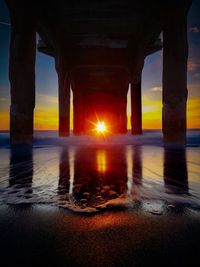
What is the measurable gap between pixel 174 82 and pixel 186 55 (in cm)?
97

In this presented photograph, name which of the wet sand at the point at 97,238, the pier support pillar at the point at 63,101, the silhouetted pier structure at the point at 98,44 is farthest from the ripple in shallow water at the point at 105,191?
the pier support pillar at the point at 63,101

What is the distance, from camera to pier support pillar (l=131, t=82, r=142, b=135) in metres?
12.5

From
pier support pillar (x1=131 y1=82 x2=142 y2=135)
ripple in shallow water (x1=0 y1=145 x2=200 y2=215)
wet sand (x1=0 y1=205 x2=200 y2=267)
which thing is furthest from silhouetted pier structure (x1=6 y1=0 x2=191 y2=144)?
wet sand (x1=0 y1=205 x2=200 y2=267)

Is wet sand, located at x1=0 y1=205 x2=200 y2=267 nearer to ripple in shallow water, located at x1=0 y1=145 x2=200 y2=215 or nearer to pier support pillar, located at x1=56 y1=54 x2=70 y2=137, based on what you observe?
→ ripple in shallow water, located at x1=0 y1=145 x2=200 y2=215

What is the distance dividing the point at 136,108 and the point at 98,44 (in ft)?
14.7

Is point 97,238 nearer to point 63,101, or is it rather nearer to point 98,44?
point 98,44

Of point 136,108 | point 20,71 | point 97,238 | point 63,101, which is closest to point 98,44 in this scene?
point 63,101

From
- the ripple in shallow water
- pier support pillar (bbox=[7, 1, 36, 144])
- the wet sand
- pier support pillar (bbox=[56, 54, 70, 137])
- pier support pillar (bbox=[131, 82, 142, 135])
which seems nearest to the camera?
the wet sand

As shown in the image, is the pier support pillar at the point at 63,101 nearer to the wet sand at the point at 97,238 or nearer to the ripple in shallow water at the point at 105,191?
the ripple in shallow water at the point at 105,191

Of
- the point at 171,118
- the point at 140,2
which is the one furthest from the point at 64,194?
the point at 140,2

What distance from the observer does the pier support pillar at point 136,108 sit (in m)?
12.5

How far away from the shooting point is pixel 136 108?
12.5 meters

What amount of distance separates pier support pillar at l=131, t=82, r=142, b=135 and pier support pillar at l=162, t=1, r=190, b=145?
5.92 meters

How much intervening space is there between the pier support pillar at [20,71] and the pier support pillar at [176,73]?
460cm
